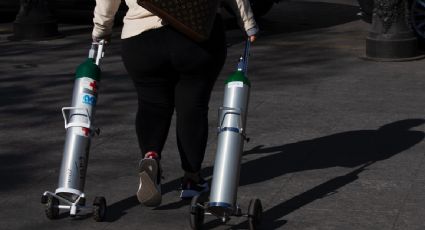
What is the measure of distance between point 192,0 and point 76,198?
133 cm

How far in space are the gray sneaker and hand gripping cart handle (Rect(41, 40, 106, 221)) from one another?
23 cm

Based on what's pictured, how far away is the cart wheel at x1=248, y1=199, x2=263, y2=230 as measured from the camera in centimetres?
613

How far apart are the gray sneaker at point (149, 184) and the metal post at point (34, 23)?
8304 mm

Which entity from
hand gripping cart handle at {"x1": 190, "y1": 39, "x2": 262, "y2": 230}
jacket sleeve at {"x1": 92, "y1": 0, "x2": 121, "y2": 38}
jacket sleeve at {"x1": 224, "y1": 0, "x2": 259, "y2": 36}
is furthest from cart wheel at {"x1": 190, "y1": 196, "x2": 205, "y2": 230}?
jacket sleeve at {"x1": 92, "y1": 0, "x2": 121, "y2": 38}

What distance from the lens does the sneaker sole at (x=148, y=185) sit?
6.46 meters

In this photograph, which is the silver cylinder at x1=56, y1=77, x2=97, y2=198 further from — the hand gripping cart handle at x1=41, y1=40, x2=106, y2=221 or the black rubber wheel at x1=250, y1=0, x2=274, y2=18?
the black rubber wheel at x1=250, y1=0, x2=274, y2=18

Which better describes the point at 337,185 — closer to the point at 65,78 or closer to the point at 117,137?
the point at 117,137

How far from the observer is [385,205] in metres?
6.76

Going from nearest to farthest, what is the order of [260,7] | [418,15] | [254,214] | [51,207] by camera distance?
[254,214], [51,207], [418,15], [260,7]

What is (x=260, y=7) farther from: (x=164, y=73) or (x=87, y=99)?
(x=87, y=99)

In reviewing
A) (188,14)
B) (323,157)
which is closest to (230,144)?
(188,14)

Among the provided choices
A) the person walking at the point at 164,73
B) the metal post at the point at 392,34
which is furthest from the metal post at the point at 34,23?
the person walking at the point at 164,73

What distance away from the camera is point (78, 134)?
6.43m

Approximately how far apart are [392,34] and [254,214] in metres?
6.63
